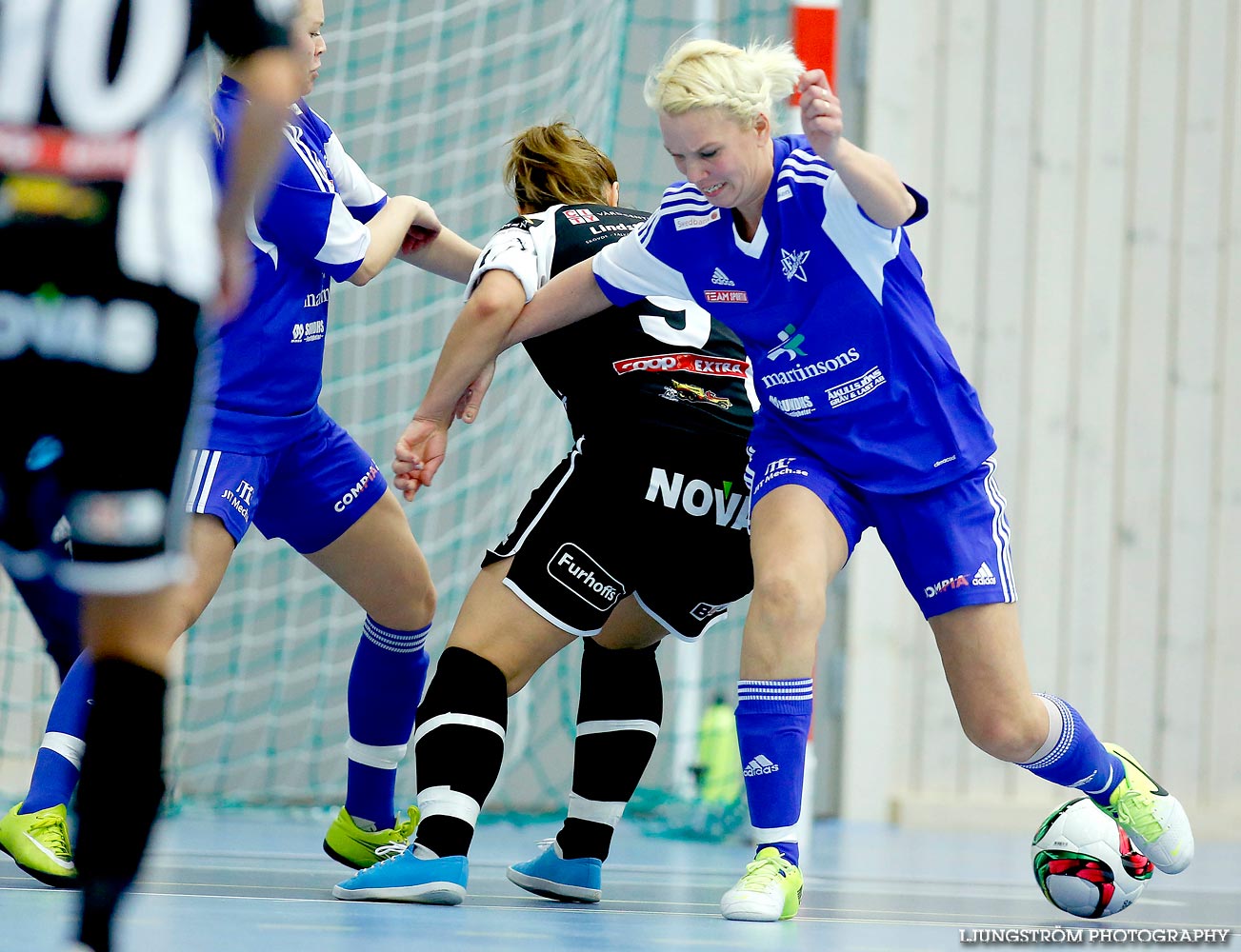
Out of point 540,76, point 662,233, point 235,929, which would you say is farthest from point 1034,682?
point 235,929

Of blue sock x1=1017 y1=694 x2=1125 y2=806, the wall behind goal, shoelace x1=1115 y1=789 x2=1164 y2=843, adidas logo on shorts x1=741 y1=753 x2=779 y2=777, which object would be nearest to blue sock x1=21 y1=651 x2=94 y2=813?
adidas logo on shorts x1=741 y1=753 x2=779 y2=777

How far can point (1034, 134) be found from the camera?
573cm

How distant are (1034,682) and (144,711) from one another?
4470 millimetres

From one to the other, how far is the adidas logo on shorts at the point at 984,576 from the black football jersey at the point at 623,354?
0.58 metres

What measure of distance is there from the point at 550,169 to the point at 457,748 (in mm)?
1284

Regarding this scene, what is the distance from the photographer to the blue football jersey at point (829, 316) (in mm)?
2799

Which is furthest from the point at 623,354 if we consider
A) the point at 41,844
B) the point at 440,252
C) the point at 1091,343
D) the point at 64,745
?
the point at 1091,343

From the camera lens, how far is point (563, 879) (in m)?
2.98

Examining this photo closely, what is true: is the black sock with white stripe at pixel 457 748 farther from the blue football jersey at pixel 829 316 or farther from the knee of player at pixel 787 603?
the blue football jersey at pixel 829 316

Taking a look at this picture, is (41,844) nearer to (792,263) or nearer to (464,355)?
(464,355)

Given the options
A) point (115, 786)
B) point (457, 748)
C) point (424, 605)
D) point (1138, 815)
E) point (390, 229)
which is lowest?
point (1138, 815)

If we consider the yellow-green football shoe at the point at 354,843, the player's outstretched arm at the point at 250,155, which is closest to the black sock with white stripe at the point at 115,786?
the player's outstretched arm at the point at 250,155

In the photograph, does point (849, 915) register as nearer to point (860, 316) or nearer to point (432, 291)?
point (860, 316)

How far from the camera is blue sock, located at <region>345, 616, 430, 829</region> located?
10.6 feet
